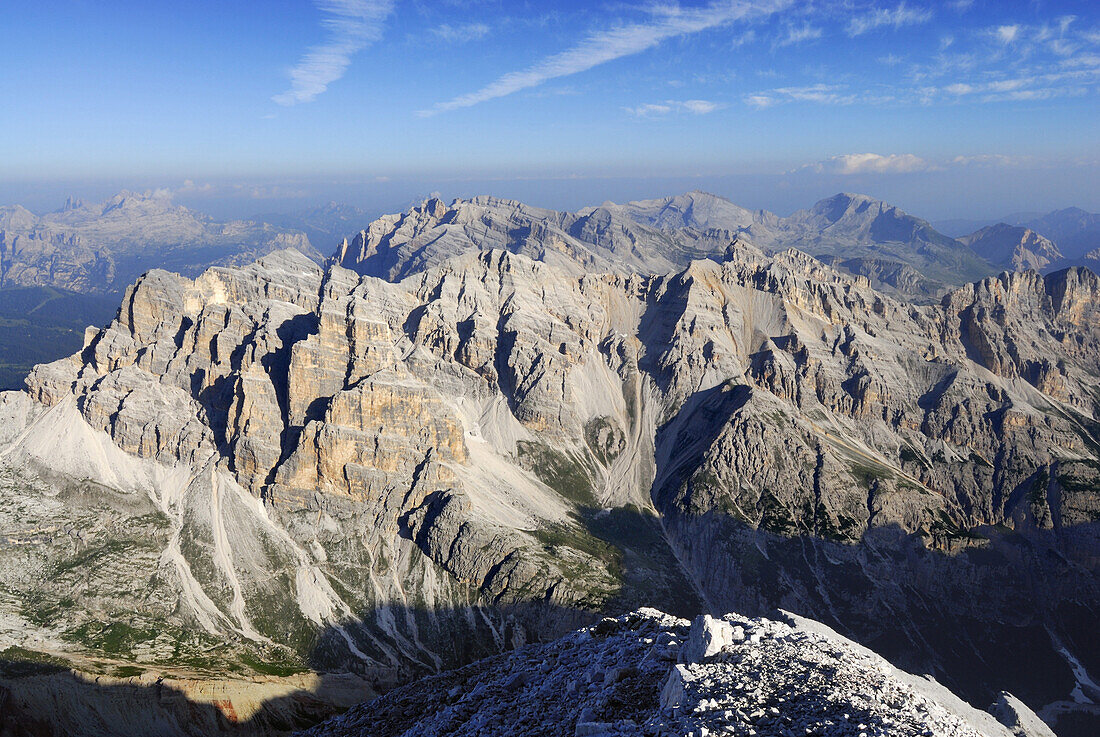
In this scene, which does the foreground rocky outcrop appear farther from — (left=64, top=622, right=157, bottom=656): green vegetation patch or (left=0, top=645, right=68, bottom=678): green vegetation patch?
(left=64, top=622, right=157, bottom=656): green vegetation patch

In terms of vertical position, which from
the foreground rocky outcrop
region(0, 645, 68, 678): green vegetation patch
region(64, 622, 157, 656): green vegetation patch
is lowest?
region(64, 622, 157, 656): green vegetation patch

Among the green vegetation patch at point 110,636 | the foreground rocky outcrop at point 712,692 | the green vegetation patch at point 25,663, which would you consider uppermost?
the foreground rocky outcrop at point 712,692

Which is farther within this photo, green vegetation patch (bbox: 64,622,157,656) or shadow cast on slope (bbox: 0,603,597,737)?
green vegetation patch (bbox: 64,622,157,656)

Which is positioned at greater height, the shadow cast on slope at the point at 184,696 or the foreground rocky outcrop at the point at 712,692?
the foreground rocky outcrop at the point at 712,692

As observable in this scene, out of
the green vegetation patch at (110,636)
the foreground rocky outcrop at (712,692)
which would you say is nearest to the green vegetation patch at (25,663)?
the green vegetation patch at (110,636)

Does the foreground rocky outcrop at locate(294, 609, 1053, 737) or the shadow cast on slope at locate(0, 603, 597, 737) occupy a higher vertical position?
the foreground rocky outcrop at locate(294, 609, 1053, 737)

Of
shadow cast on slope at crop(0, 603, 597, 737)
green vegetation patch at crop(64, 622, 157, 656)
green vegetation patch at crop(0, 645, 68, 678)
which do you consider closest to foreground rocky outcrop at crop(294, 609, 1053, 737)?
shadow cast on slope at crop(0, 603, 597, 737)

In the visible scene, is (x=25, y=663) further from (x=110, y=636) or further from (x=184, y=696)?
(x=184, y=696)

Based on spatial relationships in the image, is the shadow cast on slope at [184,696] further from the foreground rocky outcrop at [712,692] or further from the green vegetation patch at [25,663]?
the foreground rocky outcrop at [712,692]

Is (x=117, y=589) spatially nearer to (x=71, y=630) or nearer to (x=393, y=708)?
(x=71, y=630)
